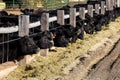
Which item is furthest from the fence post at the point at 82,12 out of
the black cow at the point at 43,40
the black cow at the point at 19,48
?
the black cow at the point at 19,48

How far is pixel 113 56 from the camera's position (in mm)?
12023

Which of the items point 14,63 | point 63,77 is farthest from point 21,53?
point 63,77

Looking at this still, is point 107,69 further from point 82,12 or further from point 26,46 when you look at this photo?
point 82,12

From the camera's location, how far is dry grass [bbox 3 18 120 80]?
9555 mm

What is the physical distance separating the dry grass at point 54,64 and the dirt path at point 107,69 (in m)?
0.73

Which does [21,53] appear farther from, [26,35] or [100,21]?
[100,21]

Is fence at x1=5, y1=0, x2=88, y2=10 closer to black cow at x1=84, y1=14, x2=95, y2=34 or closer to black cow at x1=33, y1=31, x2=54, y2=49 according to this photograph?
black cow at x1=84, y1=14, x2=95, y2=34

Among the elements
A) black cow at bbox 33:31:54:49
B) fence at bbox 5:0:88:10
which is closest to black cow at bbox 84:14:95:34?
black cow at bbox 33:31:54:49

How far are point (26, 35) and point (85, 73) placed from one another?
6.45 feet

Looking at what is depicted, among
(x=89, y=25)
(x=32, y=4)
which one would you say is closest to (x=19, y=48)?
(x=89, y=25)

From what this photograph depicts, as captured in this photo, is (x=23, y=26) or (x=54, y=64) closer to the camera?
(x=23, y=26)

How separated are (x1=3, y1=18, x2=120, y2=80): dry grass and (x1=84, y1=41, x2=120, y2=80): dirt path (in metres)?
0.73

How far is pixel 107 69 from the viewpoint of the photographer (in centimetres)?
1016

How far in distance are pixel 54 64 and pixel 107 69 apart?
160 cm
